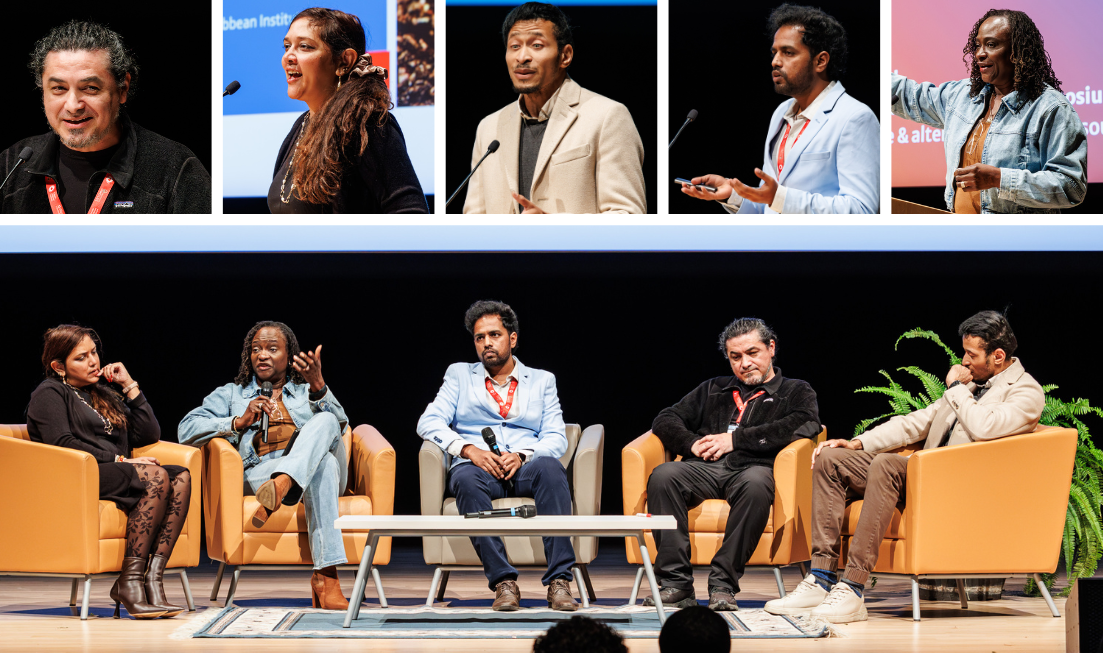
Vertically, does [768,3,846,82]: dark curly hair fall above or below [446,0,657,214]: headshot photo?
above

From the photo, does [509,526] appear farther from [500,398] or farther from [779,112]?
[779,112]

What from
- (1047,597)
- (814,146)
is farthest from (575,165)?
(1047,597)

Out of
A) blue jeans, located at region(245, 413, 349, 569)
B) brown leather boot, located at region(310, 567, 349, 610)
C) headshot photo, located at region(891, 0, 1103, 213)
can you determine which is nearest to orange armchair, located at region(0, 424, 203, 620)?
blue jeans, located at region(245, 413, 349, 569)

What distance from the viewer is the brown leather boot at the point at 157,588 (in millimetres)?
3746

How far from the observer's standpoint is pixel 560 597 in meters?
3.73

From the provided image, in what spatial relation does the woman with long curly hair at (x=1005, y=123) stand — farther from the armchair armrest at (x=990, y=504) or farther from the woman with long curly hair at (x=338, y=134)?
the woman with long curly hair at (x=338, y=134)

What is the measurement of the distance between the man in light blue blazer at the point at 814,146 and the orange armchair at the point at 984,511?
1308mm

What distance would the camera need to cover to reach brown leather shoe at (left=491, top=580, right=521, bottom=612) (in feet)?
12.2

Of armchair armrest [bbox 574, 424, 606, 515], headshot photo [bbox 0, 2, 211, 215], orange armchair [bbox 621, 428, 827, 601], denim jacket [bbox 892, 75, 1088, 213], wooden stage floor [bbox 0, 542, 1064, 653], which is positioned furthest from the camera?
headshot photo [bbox 0, 2, 211, 215]

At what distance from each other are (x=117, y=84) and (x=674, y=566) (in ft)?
10.3

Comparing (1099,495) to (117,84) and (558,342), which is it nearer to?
(558,342)

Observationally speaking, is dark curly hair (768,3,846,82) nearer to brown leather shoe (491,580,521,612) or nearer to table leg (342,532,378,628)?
brown leather shoe (491,580,521,612)

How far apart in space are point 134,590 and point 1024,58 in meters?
4.08

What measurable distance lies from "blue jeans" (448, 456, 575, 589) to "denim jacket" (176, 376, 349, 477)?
0.51 metres
